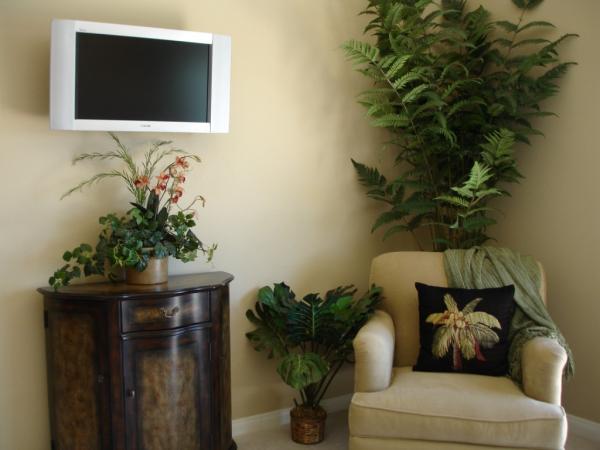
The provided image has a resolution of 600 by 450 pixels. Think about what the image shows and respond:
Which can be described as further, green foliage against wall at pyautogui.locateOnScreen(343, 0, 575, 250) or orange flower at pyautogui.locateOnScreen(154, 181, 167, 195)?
green foliage against wall at pyautogui.locateOnScreen(343, 0, 575, 250)

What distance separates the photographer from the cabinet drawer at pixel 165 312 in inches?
92.0

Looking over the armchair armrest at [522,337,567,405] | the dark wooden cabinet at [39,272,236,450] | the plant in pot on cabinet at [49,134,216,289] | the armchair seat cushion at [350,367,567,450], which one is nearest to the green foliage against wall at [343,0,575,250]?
the armchair armrest at [522,337,567,405]

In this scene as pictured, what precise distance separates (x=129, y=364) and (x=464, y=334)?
4.43 ft

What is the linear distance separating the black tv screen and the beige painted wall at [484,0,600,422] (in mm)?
1703

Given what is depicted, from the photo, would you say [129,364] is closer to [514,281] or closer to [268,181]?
[268,181]

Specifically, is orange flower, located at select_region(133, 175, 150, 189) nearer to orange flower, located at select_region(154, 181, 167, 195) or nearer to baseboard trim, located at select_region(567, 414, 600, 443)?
orange flower, located at select_region(154, 181, 167, 195)

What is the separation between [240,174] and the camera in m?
2.94

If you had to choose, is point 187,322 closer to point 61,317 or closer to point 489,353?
point 61,317

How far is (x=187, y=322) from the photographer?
2463 mm

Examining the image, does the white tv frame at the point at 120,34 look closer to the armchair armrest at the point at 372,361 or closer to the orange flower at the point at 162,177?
the orange flower at the point at 162,177

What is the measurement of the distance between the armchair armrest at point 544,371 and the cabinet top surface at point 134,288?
49.8 inches

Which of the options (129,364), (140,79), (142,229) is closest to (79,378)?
(129,364)

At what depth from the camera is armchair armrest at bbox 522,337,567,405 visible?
225 cm

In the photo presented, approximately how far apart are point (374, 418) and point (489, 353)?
600 mm
